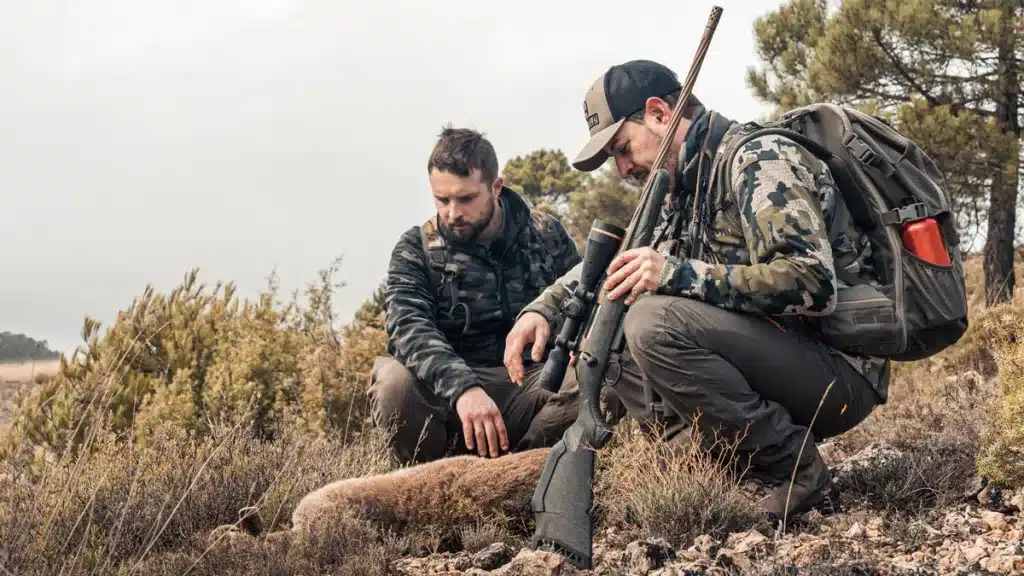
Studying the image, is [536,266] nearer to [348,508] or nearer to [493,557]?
[348,508]

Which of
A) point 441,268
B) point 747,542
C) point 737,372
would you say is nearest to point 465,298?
point 441,268

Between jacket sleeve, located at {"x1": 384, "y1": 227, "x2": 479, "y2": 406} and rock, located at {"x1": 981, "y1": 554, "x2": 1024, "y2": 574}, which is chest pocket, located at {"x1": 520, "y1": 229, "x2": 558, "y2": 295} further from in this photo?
rock, located at {"x1": 981, "y1": 554, "x2": 1024, "y2": 574}

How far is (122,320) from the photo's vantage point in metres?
7.95

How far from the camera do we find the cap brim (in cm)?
393

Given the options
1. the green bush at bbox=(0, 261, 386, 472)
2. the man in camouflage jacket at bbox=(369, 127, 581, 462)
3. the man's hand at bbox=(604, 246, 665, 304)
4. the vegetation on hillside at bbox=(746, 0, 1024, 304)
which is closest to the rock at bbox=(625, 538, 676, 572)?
the man's hand at bbox=(604, 246, 665, 304)

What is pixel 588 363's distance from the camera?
3.60 meters

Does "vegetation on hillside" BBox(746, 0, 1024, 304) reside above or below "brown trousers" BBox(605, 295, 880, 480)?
above

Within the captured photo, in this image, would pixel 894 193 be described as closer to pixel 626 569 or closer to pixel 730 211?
pixel 730 211

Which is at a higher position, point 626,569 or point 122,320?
point 122,320

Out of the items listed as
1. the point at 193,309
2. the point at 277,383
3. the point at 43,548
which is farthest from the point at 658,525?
the point at 193,309

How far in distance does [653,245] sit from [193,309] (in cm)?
511

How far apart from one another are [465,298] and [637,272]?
2024 millimetres

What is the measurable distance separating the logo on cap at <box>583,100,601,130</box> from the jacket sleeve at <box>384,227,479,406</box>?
1.29 meters

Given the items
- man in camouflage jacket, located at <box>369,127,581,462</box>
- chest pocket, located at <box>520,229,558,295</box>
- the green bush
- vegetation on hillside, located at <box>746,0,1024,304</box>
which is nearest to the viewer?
man in camouflage jacket, located at <box>369,127,581,462</box>
